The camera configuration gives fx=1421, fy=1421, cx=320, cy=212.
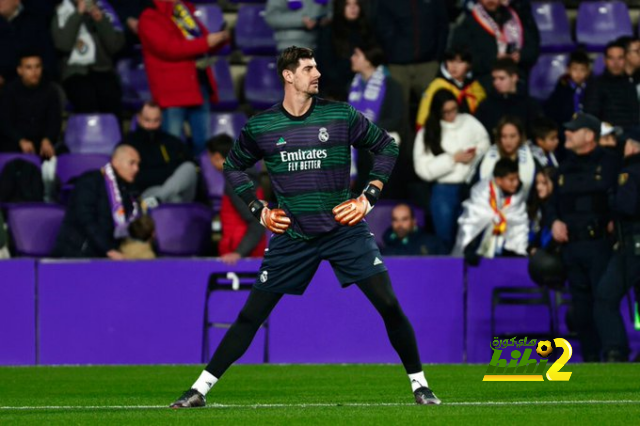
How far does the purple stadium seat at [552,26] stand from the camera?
17.7 meters

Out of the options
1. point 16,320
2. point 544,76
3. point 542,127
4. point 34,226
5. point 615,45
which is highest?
point 615,45

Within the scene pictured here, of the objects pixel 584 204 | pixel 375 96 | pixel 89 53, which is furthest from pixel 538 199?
pixel 89 53

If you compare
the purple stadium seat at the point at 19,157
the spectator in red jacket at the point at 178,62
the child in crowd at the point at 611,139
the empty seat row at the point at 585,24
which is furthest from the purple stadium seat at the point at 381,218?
the empty seat row at the point at 585,24

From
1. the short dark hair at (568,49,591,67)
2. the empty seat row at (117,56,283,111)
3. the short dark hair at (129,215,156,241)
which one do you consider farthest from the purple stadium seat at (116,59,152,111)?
the short dark hair at (568,49,591,67)

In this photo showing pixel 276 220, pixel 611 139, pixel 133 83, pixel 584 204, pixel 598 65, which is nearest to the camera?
pixel 276 220

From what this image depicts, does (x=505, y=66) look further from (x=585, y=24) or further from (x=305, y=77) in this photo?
(x=305, y=77)

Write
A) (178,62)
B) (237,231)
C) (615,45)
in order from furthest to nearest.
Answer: (178,62)
(615,45)
(237,231)

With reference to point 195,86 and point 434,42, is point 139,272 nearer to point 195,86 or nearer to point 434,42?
point 195,86

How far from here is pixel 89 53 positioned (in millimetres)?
16625

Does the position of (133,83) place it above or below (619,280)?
above

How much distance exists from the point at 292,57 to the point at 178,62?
770 cm

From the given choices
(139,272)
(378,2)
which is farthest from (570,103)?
(139,272)

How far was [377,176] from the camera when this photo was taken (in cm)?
855

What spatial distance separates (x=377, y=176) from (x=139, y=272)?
5.88m
